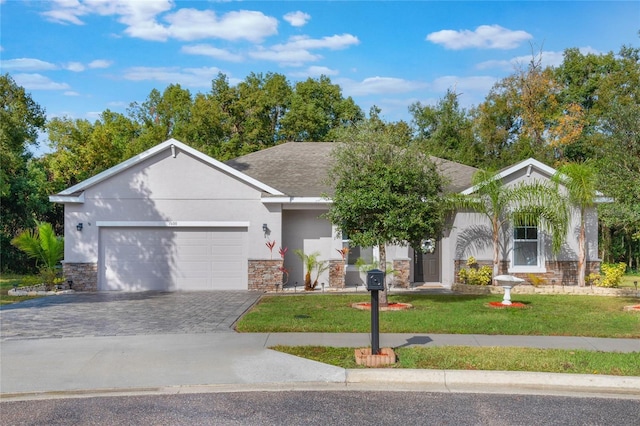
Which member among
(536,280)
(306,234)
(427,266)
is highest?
(306,234)

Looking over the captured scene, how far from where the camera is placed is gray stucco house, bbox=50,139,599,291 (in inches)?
728

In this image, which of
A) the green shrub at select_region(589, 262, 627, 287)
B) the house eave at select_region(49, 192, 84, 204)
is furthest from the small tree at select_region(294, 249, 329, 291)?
the green shrub at select_region(589, 262, 627, 287)

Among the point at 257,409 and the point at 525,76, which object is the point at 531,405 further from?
the point at 525,76

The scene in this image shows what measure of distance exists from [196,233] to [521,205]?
1050 cm

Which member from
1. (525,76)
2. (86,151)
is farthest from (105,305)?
(525,76)

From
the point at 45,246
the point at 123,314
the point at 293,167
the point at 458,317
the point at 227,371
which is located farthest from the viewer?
the point at 293,167

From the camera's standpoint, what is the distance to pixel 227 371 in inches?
314

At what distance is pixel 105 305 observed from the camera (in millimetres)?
14891

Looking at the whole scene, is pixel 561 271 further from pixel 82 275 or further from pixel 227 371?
pixel 82 275

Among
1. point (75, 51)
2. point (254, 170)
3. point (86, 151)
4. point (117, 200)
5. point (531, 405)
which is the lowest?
point (531, 405)

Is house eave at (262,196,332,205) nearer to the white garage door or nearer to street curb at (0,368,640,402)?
the white garage door

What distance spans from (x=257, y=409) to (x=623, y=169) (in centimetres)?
1064

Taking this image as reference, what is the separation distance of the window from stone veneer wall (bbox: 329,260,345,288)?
5.71 metres

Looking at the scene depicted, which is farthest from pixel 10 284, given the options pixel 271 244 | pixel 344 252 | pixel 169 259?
pixel 344 252
